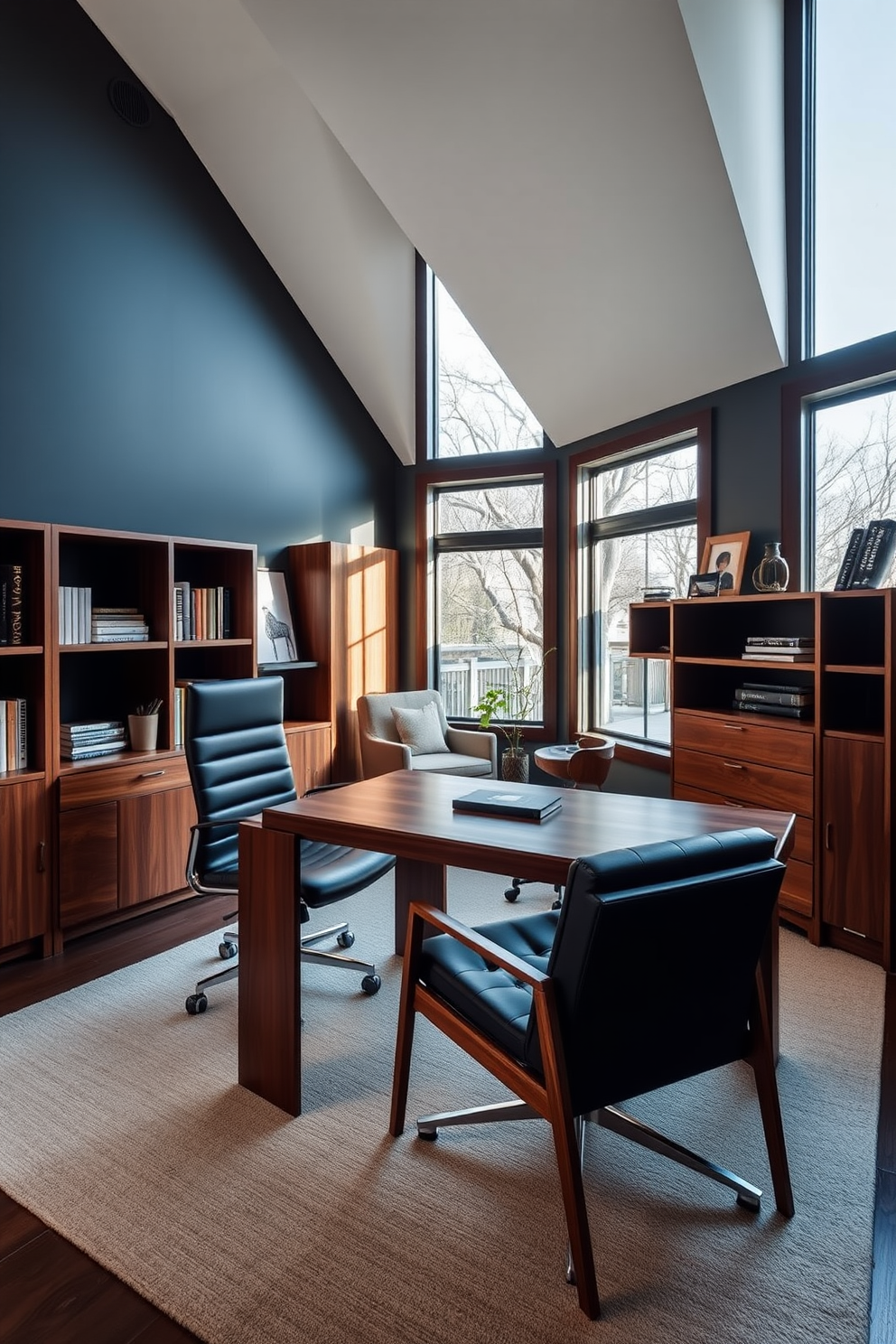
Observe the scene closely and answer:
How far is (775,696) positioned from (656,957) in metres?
2.35

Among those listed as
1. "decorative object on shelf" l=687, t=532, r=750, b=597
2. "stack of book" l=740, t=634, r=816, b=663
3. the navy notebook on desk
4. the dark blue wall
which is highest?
the dark blue wall

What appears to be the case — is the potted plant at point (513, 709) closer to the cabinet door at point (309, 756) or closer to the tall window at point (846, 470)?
the cabinet door at point (309, 756)

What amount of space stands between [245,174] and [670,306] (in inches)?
103

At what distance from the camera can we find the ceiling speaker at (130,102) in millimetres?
4043

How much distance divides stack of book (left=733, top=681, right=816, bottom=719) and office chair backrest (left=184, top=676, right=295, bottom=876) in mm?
2138

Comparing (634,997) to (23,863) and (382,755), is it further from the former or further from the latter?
(382,755)

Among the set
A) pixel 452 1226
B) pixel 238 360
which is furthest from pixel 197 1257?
pixel 238 360

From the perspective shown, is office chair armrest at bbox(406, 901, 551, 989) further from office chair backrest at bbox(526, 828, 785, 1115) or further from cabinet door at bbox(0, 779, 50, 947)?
cabinet door at bbox(0, 779, 50, 947)

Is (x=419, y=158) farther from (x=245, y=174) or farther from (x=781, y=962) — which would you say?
(x=781, y=962)

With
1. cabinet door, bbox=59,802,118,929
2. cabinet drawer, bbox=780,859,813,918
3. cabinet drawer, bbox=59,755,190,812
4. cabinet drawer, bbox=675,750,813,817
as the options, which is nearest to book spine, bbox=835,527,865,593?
cabinet drawer, bbox=675,750,813,817

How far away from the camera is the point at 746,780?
11.8 ft

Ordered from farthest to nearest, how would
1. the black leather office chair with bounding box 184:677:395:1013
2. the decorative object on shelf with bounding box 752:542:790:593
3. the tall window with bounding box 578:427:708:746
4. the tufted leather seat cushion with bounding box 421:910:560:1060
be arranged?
the tall window with bounding box 578:427:708:746, the decorative object on shelf with bounding box 752:542:790:593, the black leather office chair with bounding box 184:677:395:1013, the tufted leather seat cushion with bounding box 421:910:560:1060

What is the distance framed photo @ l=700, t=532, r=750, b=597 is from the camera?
396cm

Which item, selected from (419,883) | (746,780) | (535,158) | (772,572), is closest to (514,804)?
(419,883)
